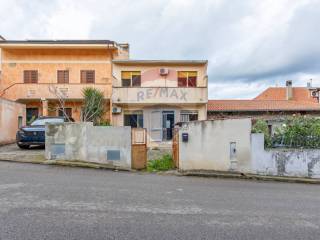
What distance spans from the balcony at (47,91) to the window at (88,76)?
2.80m

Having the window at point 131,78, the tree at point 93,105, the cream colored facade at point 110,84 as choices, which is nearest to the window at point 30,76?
the cream colored facade at point 110,84

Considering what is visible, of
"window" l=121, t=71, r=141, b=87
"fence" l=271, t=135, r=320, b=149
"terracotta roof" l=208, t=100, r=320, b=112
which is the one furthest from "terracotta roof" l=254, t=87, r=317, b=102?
"fence" l=271, t=135, r=320, b=149

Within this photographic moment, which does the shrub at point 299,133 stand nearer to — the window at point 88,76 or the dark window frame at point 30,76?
the window at point 88,76

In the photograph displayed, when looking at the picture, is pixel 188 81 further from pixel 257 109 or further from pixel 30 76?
pixel 30 76

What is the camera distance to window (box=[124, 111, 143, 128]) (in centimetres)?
2134

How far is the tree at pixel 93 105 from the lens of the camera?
67.2ft

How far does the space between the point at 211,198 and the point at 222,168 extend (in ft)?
13.4

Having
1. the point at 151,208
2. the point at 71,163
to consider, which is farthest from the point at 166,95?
the point at 151,208

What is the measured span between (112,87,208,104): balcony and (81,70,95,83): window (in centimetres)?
477

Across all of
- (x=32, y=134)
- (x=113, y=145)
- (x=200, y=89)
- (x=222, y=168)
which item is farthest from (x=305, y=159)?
(x=32, y=134)

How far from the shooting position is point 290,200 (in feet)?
23.0

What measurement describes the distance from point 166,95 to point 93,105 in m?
5.23

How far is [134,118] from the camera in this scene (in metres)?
21.4

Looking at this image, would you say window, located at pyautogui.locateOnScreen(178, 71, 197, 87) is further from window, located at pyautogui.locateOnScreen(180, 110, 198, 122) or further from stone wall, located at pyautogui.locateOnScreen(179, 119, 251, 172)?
stone wall, located at pyautogui.locateOnScreen(179, 119, 251, 172)
